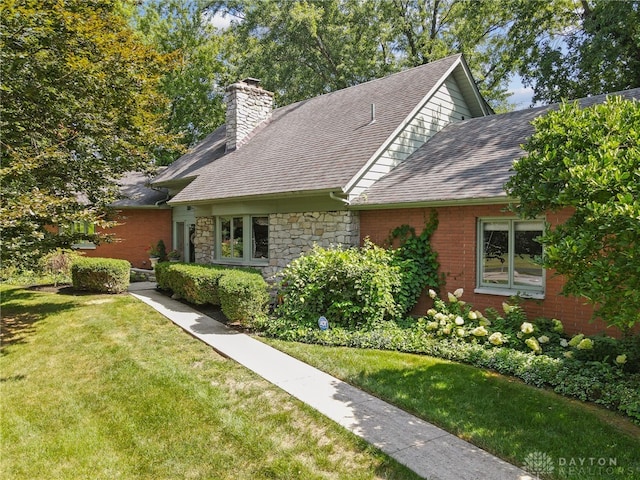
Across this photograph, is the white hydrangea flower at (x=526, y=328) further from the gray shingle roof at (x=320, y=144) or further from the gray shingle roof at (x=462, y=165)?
the gray shingle roof at (x=320, y=144)

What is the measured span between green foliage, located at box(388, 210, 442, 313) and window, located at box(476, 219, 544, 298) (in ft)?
3.16

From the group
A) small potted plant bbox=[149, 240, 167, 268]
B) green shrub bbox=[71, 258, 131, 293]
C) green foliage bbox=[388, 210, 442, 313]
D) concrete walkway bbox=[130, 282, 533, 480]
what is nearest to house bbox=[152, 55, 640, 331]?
green foliage bbox=[388, 210, 442, 313]

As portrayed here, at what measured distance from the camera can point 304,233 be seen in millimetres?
11016

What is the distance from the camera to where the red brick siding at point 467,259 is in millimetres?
7376

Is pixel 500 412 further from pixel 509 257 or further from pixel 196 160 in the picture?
pixel 196 160

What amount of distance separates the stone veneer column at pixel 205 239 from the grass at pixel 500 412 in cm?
816

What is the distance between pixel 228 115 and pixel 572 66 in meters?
14.1

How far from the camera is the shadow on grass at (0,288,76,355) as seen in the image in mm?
8938

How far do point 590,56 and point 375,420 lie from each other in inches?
658

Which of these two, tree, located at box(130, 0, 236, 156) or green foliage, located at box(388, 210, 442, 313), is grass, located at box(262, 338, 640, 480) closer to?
green foliage, located at box(388, 210, 442, 313)

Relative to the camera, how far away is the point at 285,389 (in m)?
5.74

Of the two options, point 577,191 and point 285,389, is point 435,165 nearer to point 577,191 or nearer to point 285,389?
point 577,191

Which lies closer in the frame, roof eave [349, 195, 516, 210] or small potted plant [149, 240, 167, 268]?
roof eave [349, 195, 516, 210]

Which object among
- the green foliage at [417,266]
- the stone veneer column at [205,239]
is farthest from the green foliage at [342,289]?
the stone veneer column at [205,239]
